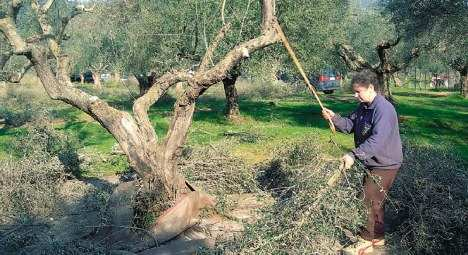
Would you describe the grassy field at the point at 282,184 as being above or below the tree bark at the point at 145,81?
below

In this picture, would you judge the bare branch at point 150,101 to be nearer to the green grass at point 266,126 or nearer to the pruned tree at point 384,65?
the green grass at point 266,126

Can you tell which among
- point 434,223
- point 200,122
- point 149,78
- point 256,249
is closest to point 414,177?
point 434,223

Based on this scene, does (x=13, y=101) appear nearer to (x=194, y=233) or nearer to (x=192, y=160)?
(x=192, y=160)

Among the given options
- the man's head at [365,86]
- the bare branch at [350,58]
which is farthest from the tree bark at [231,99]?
the man's head at [365,86]

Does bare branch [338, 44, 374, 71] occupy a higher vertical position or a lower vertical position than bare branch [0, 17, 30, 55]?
lower

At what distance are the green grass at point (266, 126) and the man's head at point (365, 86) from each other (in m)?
4.87

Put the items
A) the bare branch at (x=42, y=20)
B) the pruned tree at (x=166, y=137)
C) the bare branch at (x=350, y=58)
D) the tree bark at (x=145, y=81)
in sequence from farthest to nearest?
1. the tree bark at (x=145, y=81)
2. the bare branch at (x=350, y=58)
3. the bare branch at (x=42, y=20)
4. the pruned tree at (x=166, y=137)

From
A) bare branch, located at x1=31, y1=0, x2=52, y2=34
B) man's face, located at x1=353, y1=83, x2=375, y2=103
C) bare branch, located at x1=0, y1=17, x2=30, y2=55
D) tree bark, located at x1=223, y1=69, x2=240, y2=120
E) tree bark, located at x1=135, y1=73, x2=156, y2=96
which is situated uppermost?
bare branch, located at x1=31, y1=0, x2=52, y2=34

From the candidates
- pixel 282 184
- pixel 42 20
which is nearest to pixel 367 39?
pixel 42 20

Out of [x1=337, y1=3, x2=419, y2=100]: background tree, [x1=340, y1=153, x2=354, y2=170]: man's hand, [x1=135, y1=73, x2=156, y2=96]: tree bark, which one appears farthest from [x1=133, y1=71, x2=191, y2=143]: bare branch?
[x1=135, y1=73, x2=156, y2=96]: tree bark

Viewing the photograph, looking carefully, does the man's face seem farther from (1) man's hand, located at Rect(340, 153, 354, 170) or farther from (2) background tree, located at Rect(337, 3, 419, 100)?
(2) background tree, located at Rect(337, 3, 419, 100)

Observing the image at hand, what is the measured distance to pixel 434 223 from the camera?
241 inches

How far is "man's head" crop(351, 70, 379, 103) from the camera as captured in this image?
19.6ft

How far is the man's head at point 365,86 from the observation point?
19.6 ft
